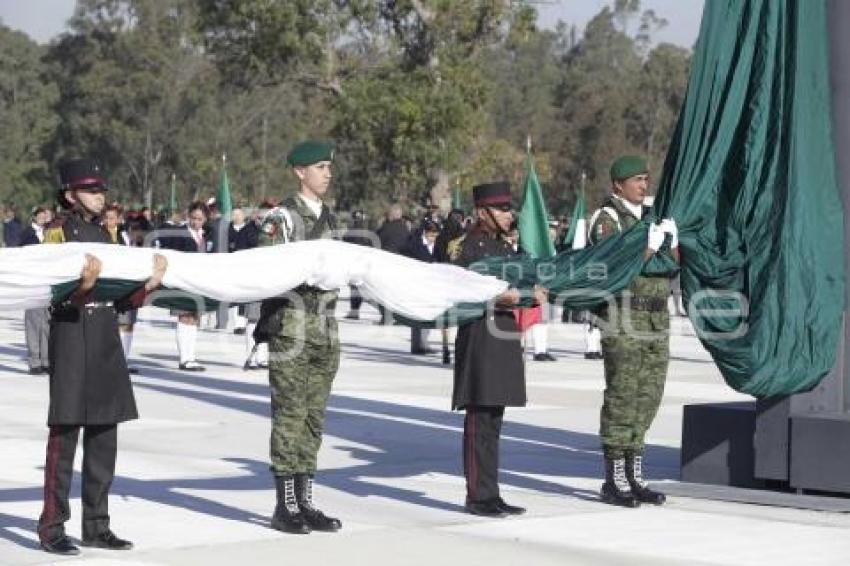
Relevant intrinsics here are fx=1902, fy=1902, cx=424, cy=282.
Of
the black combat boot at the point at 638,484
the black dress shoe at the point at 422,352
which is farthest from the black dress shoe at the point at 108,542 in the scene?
the black dress shoe at the point at 422,352

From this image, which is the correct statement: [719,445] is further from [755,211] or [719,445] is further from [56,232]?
[56,232]

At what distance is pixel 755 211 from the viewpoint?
11.0 m

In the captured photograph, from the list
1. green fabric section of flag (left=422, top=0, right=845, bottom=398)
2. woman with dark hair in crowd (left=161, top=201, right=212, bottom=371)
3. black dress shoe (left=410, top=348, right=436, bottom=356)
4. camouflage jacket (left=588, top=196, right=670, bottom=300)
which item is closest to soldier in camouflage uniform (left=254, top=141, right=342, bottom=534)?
green fabric section of flag (left=422, top=0, right=845, bottom=398)

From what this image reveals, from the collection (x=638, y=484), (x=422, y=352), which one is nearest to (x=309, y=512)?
(x=638, y=484)

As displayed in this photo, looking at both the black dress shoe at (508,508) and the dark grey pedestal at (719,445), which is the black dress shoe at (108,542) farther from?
the dark grey pedestal at (719,445)

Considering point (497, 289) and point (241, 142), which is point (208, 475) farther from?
point (241, 142)

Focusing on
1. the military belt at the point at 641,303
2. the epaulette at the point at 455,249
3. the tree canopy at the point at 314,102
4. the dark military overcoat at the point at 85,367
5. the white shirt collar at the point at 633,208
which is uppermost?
the tree canopy at the point at 314,102

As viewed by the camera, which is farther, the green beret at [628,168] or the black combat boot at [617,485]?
the green beret at [628,168]

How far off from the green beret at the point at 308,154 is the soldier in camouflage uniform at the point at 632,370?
6.36 ft

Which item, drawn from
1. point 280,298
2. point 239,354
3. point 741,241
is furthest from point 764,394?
point 239,354

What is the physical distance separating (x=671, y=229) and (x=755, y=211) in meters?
0.54

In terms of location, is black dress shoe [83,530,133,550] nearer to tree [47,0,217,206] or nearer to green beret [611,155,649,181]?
green beret [611,155,649,181]

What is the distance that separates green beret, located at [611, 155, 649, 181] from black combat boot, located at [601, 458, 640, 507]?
1.65m

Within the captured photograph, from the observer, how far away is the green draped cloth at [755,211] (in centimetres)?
1075
